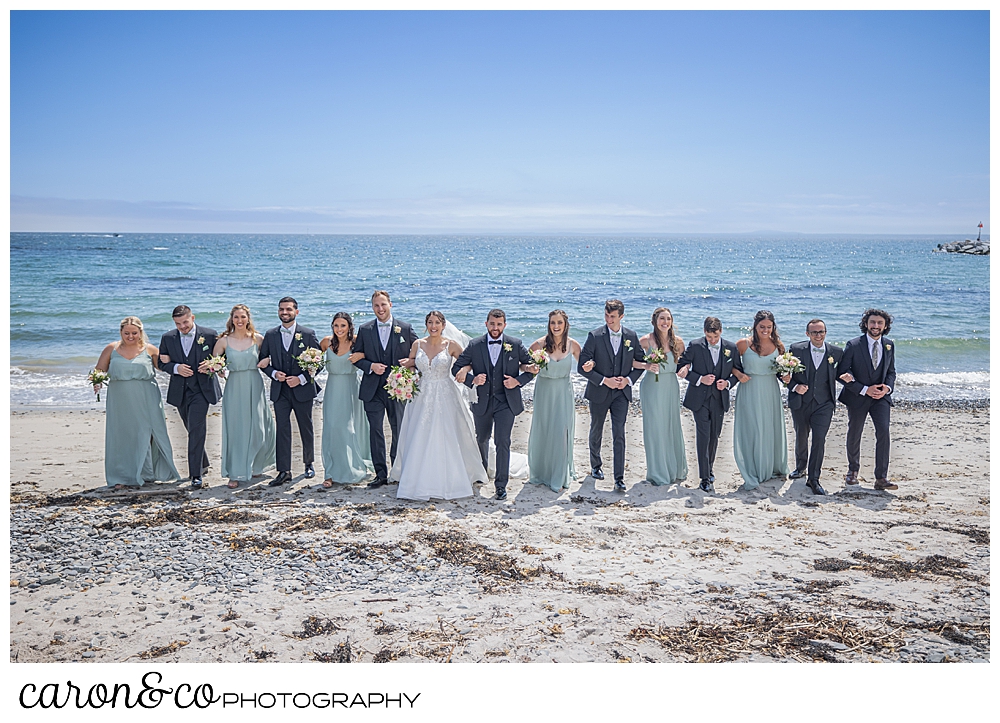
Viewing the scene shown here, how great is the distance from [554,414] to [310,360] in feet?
8.19

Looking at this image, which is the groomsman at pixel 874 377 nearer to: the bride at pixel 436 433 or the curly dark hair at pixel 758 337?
the curly dark hair at pixel 758 337

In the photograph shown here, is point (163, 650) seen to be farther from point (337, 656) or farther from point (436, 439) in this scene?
point (436, 439)

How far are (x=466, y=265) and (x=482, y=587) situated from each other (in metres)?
51.1

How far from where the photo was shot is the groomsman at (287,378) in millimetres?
7750

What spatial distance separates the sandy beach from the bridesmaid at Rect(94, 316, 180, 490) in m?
0.25

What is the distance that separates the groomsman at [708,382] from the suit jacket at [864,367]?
1061 mm

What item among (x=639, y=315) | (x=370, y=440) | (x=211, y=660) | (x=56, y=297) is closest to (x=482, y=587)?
(x=211, y=660)

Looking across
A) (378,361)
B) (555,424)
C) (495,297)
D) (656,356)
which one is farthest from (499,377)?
(495,297)

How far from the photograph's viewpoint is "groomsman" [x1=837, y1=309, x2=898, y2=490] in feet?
25.0

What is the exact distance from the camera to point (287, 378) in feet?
25.3

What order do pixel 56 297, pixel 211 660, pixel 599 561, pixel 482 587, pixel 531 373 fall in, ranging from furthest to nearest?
pixel 56 297 < pixel 531 373 < pixel 599 561 < pixel 482 587 < pixel 211 660

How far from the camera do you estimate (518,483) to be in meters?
8.02

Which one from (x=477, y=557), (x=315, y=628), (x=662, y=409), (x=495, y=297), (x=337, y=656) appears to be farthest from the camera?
(x=495, y=297)

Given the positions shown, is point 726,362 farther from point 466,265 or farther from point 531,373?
point 466,265
